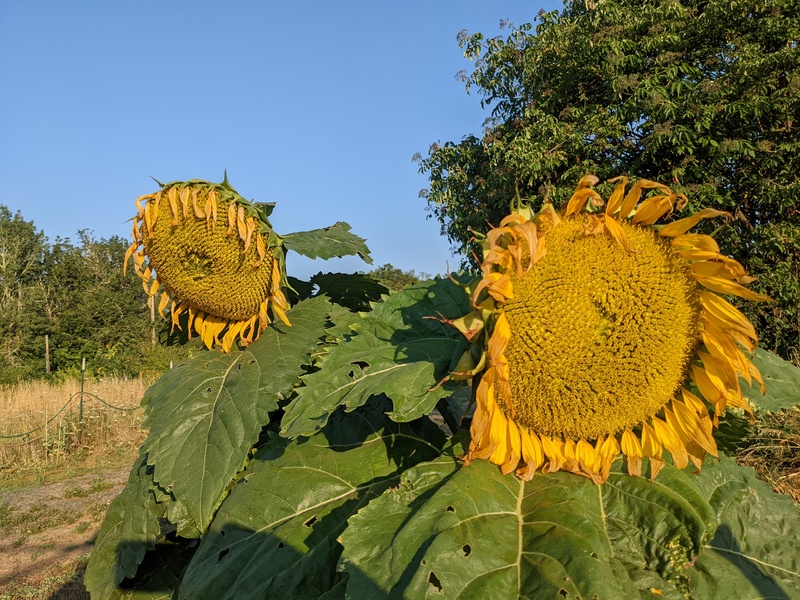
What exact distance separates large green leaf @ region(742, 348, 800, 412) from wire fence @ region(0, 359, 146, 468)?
12163mm

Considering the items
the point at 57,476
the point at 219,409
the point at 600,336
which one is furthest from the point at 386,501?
the point at 57,476

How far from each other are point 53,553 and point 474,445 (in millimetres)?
8055

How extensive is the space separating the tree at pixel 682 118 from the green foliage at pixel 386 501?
11.4m

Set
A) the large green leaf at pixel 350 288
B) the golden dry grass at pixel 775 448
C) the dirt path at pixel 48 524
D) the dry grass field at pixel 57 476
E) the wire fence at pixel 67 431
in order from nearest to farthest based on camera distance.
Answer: the large green leaf at pixel 350 288 < the golden dry grass at pixel 775 448 < the dry grass field at pixel 57 476 < the dirt path at pixel 48 524 < the wire fence at pixel 67 431

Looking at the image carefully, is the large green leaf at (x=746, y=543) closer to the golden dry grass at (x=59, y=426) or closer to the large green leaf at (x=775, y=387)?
the large green leaf at (x=775, y=387)

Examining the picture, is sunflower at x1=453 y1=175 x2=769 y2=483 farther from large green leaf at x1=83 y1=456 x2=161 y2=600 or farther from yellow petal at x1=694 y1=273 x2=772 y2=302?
large green leaf at x1=83 y1=456 x2=161 y2=600

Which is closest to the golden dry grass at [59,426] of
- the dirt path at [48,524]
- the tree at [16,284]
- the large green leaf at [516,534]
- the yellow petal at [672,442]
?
the dirt path at [48,524]

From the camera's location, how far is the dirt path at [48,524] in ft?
23.2

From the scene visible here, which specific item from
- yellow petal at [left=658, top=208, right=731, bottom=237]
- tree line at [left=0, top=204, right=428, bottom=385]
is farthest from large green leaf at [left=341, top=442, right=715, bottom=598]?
tree line at [left=0, top=204, right=428, bottom=385]

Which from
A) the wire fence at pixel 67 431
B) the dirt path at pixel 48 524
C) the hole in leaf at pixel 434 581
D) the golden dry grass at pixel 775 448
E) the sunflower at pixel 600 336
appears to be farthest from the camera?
the wire fence at pixel 67 431

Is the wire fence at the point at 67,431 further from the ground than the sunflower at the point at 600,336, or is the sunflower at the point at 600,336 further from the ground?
the sunflower at the point at 600,336

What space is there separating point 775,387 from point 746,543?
34cm

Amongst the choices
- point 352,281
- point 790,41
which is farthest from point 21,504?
point 790,41

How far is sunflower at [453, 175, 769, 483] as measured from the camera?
3.80ft
